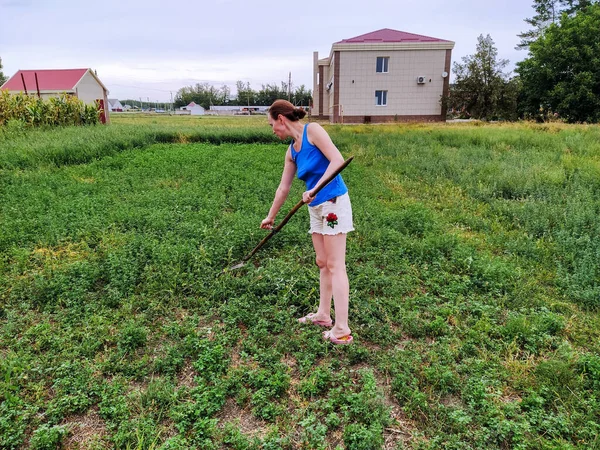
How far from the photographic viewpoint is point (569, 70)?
26391 mm

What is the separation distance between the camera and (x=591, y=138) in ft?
38.1

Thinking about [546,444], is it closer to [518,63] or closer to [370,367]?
[370,367]

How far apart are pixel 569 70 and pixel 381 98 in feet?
40.3

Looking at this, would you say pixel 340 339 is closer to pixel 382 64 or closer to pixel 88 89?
pixel 382 64

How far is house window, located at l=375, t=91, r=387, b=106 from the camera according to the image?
2991 cm

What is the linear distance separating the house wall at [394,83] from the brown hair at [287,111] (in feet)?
92.0

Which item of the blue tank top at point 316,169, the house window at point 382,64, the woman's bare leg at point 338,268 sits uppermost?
the house window at point 382,64

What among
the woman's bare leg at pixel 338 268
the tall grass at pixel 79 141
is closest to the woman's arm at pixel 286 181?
the woman's bare leg at pixel 338 268

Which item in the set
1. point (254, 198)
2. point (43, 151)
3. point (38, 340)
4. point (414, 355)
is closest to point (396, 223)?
point (254, 198)

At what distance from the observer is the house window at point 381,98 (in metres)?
29.9

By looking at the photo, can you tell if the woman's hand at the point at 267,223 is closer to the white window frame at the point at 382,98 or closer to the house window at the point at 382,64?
the white window frame at the point at 382,98

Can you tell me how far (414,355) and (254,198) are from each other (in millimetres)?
4390

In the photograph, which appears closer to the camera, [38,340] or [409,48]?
[38,340]

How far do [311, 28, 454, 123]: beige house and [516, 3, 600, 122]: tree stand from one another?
594 centimetres
